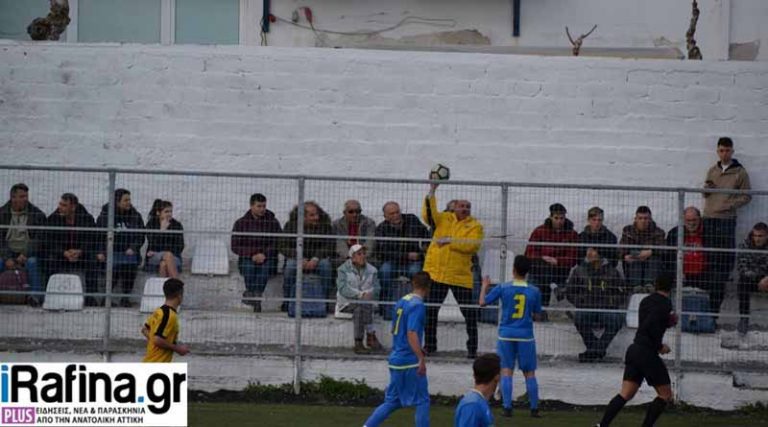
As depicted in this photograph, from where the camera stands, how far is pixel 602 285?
1641cm

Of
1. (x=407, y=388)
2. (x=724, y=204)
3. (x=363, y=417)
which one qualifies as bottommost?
(x=363, y=417)

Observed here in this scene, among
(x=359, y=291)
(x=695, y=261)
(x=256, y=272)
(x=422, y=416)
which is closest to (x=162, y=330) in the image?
(x=422, y=416)

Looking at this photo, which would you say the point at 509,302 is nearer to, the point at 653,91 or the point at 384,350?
the point at 384,350

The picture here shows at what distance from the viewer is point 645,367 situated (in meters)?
13.9

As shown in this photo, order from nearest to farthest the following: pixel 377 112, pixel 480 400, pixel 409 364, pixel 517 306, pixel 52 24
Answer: pixel 480 400
pixel 409 364
pixel 517 306
pixel 377 112
pixel 52 24

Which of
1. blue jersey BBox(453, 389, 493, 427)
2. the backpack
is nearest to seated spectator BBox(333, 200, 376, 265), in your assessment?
the backpack

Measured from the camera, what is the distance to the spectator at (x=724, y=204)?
16484mm

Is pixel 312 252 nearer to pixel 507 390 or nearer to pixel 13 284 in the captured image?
pixel 507 390

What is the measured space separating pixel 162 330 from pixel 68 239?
3.80 m

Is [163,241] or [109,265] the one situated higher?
[163,241]

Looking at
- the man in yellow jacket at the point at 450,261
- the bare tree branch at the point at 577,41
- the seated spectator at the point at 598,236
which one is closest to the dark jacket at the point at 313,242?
the man in yellow jacket at the point at 450,261

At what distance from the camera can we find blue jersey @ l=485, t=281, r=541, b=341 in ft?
50.0

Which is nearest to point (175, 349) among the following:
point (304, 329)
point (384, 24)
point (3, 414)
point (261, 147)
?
point (3, 414)

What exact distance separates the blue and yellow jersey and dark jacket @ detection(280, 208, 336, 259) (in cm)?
337
